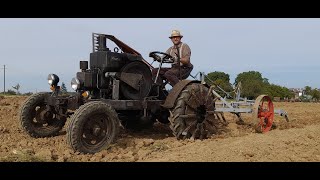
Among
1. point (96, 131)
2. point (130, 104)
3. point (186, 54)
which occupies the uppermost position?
point (186, 54)

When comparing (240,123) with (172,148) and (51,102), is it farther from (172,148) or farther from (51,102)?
(51,102)

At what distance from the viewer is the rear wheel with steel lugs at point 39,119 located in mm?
7453

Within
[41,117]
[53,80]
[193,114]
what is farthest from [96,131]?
[193,114]

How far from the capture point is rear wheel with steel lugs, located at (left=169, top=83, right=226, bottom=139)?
7.47 metres

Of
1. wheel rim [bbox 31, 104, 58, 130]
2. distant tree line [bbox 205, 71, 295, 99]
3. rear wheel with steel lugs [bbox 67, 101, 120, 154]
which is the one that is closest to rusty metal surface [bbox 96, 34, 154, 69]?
rear wheel with steel lugs [bbox 67, 101, 120, 154]

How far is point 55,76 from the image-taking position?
23.8 feet

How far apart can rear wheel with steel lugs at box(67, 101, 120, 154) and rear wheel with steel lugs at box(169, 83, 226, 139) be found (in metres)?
1.51

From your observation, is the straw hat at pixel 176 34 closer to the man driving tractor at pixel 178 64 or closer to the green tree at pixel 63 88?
the man driving tractor at pixel 178 64

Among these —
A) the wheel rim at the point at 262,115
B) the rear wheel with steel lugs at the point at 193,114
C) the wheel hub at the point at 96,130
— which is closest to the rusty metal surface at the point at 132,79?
the rear wheel with steel lugs at the point at 193,114

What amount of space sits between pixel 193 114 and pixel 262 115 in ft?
8.93

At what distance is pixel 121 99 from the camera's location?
734cm

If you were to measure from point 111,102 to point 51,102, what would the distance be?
1.18 metres

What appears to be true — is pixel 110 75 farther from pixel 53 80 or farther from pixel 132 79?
pixel 53 80

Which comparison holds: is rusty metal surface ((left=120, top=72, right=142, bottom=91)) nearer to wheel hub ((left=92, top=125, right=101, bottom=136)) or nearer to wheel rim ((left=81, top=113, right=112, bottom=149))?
wheel rim ((left=81, top=113, right=112, bottom=149))
